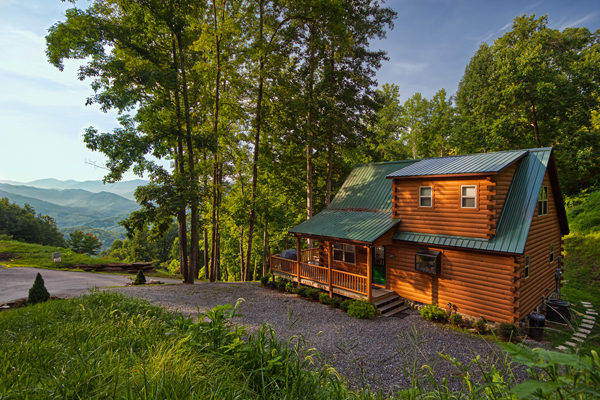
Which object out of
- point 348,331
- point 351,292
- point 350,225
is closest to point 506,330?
point 348,331

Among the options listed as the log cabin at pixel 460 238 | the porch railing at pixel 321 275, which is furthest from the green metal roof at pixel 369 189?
the porch railing at pixel 321 275

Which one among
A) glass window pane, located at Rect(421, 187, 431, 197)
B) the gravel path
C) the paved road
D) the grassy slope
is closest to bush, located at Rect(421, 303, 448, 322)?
the gravel path

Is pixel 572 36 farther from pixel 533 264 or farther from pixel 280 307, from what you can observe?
pixel 280 307

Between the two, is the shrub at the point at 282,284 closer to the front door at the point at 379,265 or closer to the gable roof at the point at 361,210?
the gable roof at the point at 361,210

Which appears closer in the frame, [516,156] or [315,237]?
[516,156]

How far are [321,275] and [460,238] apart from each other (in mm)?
6759

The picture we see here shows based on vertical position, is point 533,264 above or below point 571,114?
below

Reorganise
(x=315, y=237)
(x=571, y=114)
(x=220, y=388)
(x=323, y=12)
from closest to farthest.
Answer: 1. (x=220, y=388)
2. (x=315, y=237)
3. (x=323, y=12)
4. (x=571, y=114)

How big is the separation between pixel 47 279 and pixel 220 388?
68.5ft

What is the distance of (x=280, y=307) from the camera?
12.0 metres

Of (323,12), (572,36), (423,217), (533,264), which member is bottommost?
(533,264)

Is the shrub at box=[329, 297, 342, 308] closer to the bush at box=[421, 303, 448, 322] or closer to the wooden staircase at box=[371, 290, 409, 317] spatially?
the wooden staircase at box=[371, 290, 409, 317]

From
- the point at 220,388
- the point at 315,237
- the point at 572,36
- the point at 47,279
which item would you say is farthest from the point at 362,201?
the point at 572,36

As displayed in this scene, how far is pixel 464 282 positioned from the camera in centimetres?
1042
